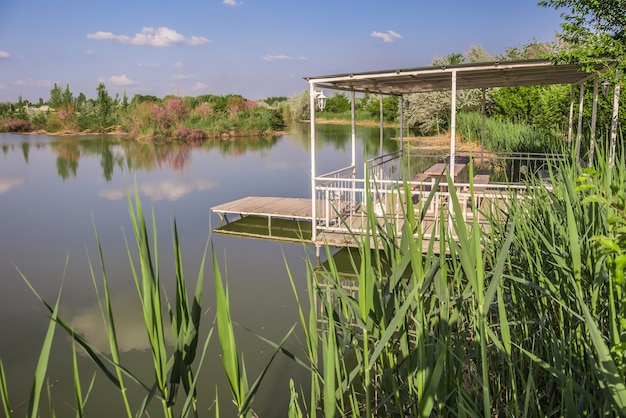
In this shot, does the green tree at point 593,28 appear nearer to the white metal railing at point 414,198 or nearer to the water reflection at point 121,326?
the white metal railing at point 414,198

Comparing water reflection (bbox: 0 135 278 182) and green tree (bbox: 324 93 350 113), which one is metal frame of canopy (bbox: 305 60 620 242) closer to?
water reflection (bbox: 0 135 278 182)

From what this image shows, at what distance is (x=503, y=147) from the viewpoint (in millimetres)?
12383

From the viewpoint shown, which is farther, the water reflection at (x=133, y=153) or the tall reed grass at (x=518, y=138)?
the water reflection at (x=133, y=153)

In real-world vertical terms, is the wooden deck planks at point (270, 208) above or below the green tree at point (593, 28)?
below

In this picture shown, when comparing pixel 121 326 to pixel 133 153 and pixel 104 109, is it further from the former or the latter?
pixel 104 109

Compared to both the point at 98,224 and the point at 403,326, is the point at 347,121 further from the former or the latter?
the point at 403,326

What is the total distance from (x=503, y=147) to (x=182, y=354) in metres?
12.1

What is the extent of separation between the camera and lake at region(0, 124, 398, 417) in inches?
160

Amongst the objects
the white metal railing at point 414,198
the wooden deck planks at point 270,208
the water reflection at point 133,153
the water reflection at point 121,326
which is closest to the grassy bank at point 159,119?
the water reflection at point 133,153

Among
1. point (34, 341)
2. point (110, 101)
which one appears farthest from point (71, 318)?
point (110, 101)

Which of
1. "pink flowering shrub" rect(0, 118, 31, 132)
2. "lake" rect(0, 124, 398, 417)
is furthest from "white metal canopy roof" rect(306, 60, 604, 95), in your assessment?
"pink flowering shrub" rect(0, 118, 31, 132)

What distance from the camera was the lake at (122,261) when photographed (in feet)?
13.3

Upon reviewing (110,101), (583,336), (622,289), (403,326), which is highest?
A: (110,101)

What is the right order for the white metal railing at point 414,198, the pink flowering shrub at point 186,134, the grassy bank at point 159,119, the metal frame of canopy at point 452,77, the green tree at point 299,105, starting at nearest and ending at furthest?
the white metal railing at point 414,198
the metal frame of canopy at point 452,77
the pink flowering shrub at point 186,134
the grassy bank at point 159,119
the green tree at point 299,105
